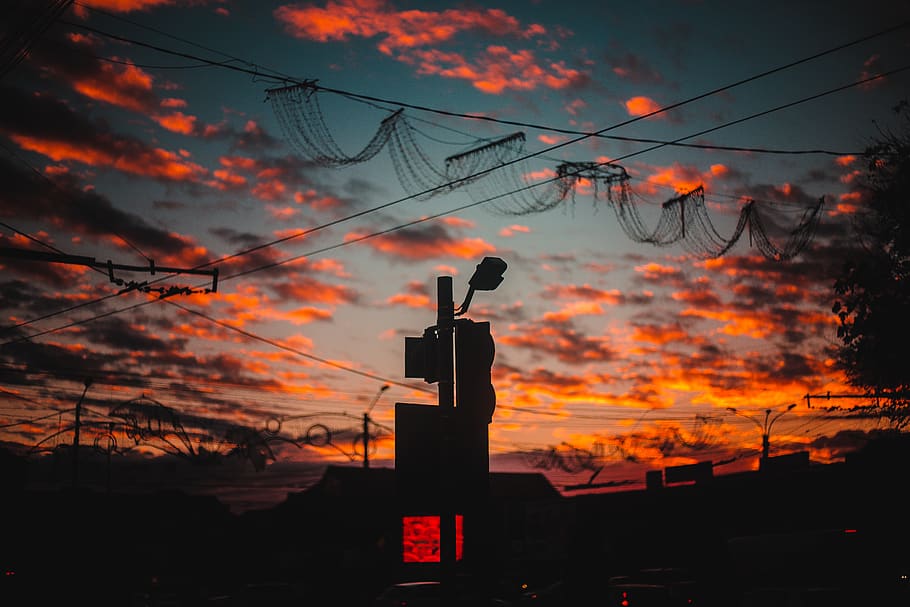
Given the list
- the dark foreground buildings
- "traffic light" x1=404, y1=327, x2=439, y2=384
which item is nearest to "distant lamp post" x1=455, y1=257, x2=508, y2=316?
"traffic light" x1=404, y1=327, x2=439, y2=384

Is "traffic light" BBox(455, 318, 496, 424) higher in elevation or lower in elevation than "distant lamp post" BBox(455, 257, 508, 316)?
lower

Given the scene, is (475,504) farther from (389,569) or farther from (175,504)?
(175,504)

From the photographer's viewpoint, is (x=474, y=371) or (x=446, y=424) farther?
(x=474, y=371)

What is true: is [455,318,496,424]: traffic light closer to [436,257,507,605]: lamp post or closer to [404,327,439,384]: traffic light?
[436,257,507,605]: lamp post

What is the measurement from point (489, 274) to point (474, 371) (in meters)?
1.38

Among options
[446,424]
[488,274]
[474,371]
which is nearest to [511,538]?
[488,274]

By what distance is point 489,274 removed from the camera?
880 centimetres

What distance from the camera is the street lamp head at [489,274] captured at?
28.9ft

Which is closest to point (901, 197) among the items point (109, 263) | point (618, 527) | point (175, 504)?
point (109, 263)

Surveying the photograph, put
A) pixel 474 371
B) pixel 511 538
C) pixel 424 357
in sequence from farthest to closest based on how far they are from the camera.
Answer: pixel 511 538 → pixel 424 357 → pixel 474 371

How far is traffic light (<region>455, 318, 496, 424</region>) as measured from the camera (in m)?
7.50

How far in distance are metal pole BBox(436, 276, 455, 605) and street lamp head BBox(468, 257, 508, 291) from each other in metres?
0.37

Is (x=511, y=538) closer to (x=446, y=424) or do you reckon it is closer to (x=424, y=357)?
(x=424, y=357)

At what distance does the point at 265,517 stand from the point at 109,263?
281 ft
